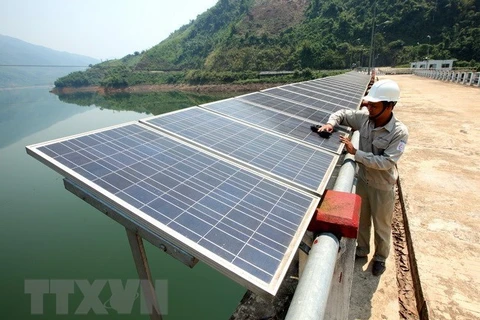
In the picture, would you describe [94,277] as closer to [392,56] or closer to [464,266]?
[464,266]

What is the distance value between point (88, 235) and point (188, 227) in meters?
10.5

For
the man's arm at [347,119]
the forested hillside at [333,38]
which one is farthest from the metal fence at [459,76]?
the man's arm at [347,119]

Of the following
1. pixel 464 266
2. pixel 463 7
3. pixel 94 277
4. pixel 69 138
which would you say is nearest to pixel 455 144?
pixel 464 266

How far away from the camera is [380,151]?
4020 mm

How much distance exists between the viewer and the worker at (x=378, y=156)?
3.72 metres

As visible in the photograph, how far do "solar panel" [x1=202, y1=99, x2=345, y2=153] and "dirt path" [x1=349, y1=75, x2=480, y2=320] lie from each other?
215 centimetres

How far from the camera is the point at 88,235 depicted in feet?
36.1

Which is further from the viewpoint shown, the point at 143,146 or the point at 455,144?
the point at 455,144

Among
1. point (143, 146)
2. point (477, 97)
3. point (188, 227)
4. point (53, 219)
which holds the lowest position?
point (53, 219)

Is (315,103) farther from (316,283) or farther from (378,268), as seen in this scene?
(316,283)

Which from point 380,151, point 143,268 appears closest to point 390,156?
point 380,151

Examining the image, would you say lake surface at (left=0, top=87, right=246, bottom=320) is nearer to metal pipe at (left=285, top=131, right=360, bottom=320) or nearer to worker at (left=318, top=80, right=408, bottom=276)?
worker at (left=318, top=80, right=408, bottom=276)

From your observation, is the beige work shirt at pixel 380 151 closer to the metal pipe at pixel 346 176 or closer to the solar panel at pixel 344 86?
the metal pipe at pixel 346 176

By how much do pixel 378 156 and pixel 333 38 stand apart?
95.8 m
